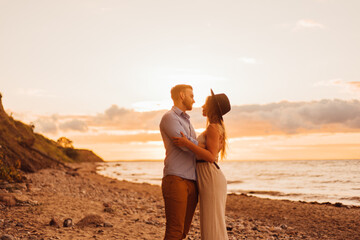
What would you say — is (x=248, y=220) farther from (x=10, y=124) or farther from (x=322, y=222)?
(x=10, y=124)

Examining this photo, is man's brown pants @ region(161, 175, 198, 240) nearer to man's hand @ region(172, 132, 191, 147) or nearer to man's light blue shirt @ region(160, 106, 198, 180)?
man's light blue shirt @ region(160, 106, 198, 180)

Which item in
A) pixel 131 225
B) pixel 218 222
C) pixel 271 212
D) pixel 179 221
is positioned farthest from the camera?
pixel 271 212

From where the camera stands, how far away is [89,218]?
8562 millimetres

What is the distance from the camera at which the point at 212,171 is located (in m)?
4.69

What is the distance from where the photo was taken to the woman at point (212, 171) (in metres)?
4.68

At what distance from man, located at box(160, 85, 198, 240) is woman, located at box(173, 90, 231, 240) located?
0.48 feet

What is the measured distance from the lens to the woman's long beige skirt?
4691 mm

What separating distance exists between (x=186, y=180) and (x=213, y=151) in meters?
0.56

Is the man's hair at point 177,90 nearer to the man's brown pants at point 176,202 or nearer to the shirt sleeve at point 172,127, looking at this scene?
the shirt sleeve at point 172,127

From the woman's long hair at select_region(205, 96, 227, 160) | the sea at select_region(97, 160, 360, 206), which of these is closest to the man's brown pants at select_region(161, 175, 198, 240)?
the woman's long hair at select_region(205, 96, 227, 160)

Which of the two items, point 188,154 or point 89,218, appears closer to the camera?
point 188,154

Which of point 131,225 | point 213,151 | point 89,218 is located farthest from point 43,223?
point 213,151

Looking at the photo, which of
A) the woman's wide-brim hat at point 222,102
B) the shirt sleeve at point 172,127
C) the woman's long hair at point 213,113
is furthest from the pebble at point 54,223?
the woman's wide-brim hat at point 222,102

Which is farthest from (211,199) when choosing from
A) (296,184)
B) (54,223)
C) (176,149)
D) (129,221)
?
(296,184)
